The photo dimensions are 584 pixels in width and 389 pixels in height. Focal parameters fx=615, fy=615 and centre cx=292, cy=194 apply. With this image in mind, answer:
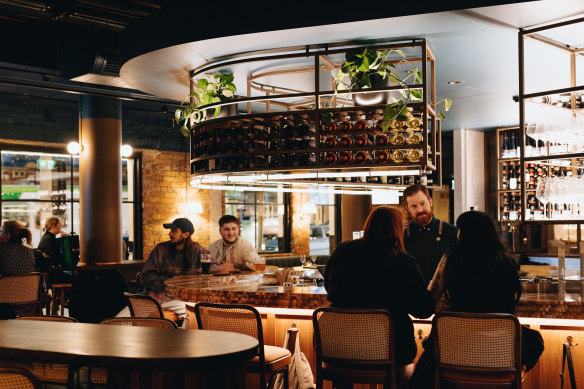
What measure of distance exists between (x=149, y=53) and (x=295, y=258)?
7.93 m

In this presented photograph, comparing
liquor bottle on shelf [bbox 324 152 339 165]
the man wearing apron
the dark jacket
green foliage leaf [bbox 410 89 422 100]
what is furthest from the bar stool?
the dark jacket

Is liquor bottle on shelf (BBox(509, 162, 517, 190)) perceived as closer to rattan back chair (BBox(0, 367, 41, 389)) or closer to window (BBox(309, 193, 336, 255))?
window (BBox(309, 193, 336, 255))

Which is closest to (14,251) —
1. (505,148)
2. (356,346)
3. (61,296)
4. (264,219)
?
(61,296)

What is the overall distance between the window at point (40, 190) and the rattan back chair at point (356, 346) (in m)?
8.99

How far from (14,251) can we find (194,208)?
217 inches

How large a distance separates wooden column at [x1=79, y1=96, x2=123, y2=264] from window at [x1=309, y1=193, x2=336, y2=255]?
668 centimetres

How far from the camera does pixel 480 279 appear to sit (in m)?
3.06

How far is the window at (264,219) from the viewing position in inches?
555

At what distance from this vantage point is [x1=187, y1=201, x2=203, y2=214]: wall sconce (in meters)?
12.1

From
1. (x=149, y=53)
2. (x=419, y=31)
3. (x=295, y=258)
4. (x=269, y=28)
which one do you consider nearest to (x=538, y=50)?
(x=419, y=31)

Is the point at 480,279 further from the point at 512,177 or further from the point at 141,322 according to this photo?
the point at 512,177

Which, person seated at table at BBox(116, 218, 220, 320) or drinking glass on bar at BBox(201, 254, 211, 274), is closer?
drinking glass on bar at BBox(201, 254, 211, 274)

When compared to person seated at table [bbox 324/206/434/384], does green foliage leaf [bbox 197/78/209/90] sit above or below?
above

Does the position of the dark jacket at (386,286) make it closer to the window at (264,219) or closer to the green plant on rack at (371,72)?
the green plant on rack at (371,72)
